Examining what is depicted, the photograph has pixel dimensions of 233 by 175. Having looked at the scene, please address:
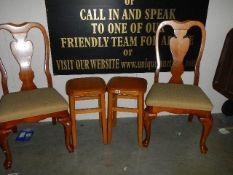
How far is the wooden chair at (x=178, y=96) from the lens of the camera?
210 cm

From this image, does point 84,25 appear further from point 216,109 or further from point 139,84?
point 216,109

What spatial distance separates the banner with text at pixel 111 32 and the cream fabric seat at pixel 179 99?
51cm

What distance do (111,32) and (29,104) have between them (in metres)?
1.08

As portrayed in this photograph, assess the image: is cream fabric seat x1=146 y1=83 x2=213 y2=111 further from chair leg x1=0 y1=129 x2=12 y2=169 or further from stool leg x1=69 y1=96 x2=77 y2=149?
chair leg x1=0 y1=129 x2=12 y2=169

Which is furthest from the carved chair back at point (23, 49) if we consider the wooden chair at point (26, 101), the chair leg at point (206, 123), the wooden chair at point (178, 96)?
the chair leg at point (206, 123)

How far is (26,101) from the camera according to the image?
2068mm

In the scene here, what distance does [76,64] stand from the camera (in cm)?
257

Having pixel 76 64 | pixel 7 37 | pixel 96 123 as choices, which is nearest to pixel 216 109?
pixel 96 123

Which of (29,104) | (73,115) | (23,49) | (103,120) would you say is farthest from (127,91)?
(23,49)

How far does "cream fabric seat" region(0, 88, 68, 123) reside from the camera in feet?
6.33

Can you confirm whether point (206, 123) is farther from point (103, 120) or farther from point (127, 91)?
point (103, 120)

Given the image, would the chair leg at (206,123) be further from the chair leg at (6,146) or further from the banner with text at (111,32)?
the chair leg at (6,146)

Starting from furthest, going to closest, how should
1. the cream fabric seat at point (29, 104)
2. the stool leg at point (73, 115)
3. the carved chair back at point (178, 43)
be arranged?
the carved chair back at point (178, 43) → the stool leg at point (73, 115) → the cream fabric seat at point (29, 104)

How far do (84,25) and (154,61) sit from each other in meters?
0.84
